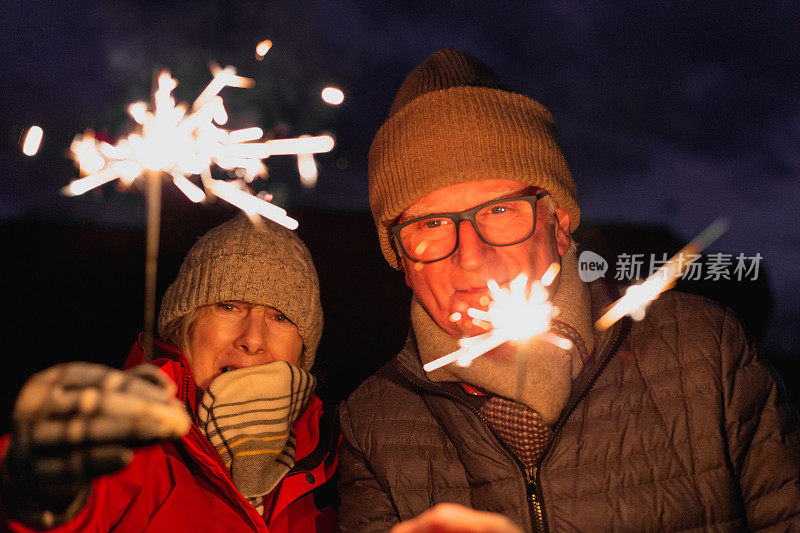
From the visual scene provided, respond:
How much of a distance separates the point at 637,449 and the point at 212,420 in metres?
1.91

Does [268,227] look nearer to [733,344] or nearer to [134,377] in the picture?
[134,377]

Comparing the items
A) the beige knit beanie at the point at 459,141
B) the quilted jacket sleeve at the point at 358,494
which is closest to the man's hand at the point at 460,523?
the quilted jacket sleeve at the point at 358,494

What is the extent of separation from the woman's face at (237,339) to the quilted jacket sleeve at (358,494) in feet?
1.86

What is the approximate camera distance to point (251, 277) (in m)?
2.74

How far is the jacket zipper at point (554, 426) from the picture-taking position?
186cm

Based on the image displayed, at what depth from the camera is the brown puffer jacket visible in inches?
70.6

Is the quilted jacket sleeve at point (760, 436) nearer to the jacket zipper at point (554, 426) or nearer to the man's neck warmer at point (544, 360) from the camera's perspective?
the jacket zipper at point (554, 426)

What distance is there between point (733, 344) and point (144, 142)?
274cm

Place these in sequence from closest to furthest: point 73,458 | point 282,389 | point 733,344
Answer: point 73,458, point 733,344, point 282,389

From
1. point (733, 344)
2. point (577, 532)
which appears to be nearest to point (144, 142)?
point (577, 532)

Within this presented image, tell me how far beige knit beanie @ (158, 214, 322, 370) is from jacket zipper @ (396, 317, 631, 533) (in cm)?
98

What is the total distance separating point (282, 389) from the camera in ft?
8.34

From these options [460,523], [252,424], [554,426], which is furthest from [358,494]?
[460,523]

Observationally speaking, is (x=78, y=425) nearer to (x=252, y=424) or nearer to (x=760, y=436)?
(x=252, y=424)
